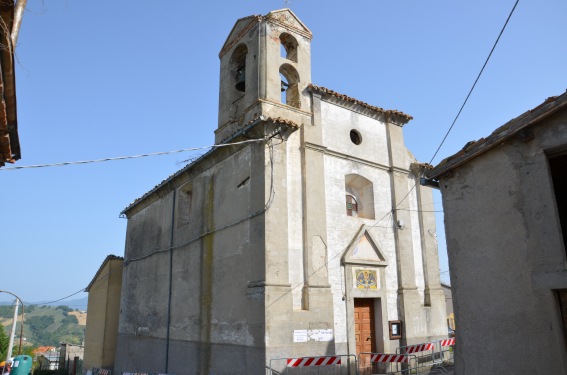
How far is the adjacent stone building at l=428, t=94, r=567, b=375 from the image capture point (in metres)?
6.74

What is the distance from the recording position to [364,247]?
13.9 meters

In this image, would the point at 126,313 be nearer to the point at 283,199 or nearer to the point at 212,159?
the point at 212,159

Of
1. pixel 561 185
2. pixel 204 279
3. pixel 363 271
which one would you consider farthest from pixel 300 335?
pixel 561 185

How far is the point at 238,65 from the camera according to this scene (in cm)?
1616

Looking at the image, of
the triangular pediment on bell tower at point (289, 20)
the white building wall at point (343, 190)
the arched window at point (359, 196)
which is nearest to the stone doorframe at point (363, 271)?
the white building wall at point (343, 190)

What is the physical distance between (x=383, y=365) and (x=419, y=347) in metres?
1.51

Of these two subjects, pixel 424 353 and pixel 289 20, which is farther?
pixel 289 20

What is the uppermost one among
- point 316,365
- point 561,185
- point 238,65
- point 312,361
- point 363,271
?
point 238,65

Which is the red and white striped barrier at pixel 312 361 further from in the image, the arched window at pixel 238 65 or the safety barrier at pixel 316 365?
the arched window at pixel 238 65

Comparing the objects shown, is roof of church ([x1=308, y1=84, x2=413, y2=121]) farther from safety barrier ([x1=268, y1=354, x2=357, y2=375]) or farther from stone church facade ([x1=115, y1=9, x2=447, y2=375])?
safety barrier ([x1=268, y1=354, x2=357, y2=375])

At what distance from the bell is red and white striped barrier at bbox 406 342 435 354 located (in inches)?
402

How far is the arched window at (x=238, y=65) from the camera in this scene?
618 inches

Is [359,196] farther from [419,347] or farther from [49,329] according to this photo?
[49,329]

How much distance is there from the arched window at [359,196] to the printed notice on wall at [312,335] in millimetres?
4036
